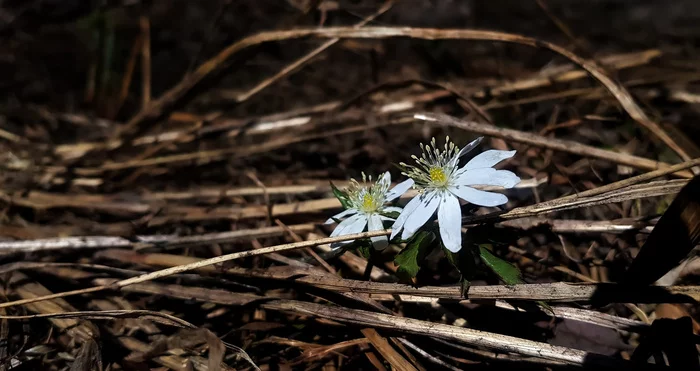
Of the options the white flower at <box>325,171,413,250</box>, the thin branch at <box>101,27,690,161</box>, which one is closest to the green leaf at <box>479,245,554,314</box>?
the white flower at <box>325,171,413,250</box>

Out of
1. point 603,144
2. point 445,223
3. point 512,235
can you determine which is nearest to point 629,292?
point 512,235

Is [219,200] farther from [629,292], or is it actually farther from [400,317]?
[629,292]

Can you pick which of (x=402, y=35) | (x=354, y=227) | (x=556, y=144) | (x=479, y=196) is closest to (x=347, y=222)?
(x=354, y=227)

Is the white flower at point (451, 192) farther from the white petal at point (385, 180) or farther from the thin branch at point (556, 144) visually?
the thin branch at point (556, 144)

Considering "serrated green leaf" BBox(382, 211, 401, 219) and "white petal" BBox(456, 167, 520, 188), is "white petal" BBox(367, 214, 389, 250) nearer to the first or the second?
"serrated green leaf" BBox(382, 211, 401, 219)

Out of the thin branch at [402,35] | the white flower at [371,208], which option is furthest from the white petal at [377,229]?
the thin branch at [402,35]

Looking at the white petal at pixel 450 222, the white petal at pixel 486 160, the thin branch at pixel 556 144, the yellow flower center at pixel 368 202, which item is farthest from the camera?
the thin branch at pixel 556 144

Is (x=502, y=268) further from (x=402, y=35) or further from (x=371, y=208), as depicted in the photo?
(x=402, y=35)
